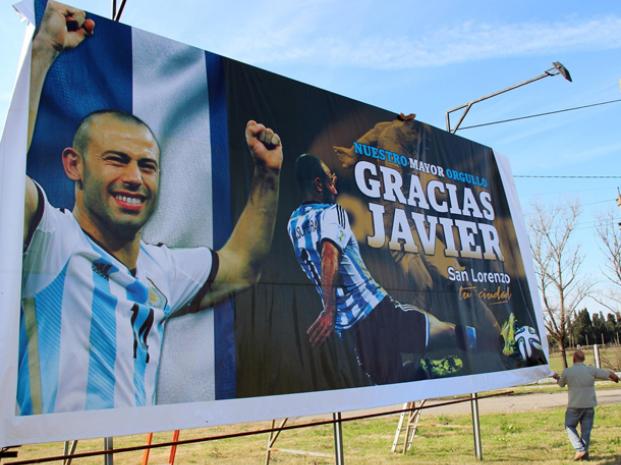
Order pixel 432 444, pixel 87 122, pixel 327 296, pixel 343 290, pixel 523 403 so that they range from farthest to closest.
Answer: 1. pixel 523 403
2. pixel 432 444
3. pixel 343 290
4. pixel 327 296
5. pixel 87 122

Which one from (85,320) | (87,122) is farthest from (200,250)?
(87,122)

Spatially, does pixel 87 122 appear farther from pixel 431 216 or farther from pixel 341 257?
pixel 431 216

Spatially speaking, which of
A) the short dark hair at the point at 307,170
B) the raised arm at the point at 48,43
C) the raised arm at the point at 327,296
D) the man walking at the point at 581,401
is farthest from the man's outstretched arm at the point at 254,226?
the man walking at the point at 581,401

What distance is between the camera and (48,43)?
3.80 meters

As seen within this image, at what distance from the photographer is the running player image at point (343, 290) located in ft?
16.6

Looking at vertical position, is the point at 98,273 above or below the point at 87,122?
below

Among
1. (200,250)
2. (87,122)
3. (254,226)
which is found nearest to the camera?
(87,122)

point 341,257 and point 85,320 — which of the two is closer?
point 85,320

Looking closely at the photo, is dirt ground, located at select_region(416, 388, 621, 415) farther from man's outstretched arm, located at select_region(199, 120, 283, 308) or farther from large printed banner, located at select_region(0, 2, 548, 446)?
man's outstretched arm, located at select_region(199, 120, 283, 308)

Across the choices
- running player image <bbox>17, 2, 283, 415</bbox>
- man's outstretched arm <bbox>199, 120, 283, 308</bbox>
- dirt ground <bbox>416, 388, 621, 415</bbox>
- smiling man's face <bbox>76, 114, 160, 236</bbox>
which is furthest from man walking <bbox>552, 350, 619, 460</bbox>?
dirt ground <bbox>416, 388, 621, 415</bbox>

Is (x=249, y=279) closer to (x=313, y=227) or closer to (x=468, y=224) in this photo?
(x=313, y=227)

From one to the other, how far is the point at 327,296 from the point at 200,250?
4.20 ft

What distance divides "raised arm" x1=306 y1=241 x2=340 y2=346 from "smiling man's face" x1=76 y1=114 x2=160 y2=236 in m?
1.62

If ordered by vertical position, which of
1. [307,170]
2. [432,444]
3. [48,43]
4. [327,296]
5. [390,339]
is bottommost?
[432,444]
